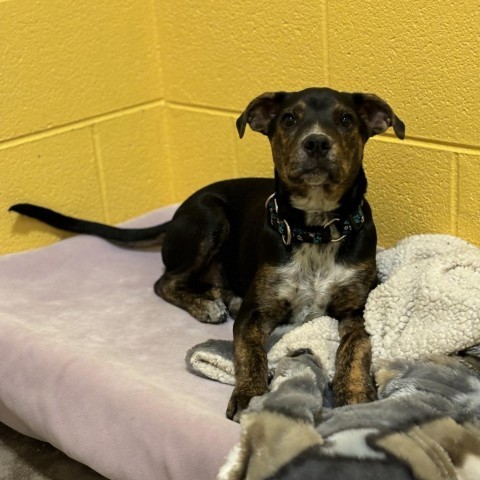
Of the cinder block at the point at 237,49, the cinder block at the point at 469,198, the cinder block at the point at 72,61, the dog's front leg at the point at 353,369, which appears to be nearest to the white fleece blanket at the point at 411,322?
the dog's front leg at the point at 353,369

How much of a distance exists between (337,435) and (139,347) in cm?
111

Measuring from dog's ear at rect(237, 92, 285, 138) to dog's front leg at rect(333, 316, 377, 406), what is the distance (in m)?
0.80

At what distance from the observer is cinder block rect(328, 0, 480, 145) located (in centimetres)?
287

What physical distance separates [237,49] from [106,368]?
1659 millimetres

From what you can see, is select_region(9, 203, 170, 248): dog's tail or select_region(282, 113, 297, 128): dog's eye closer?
select_region(282, 113, 297, 128): dog's eye

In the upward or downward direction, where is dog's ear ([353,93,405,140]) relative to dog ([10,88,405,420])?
upward

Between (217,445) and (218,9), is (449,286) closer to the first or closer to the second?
(217,445)

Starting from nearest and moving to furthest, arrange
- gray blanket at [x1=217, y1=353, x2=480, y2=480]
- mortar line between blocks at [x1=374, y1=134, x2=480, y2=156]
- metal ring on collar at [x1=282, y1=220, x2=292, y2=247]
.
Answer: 1. gray blanket at [x1=217, y1=353, x2=480, y2=480]
2. metal ring on collar at [x1=282, y1=220, x2=292, y2=247]
3. mortar line between blocks at [x1=374, y1=134, x2=480, y2=156]

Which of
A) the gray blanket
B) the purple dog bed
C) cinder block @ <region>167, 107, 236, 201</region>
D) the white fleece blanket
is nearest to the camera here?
the gray blanket

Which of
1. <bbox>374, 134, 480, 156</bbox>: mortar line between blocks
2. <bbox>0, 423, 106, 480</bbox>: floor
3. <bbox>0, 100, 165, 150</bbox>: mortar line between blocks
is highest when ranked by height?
<bbox>374, 134, 480, 156</bbox>: mortar line between blocks

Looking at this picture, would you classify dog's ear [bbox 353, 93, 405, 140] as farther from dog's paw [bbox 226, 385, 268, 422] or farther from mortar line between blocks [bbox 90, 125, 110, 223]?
mortar line between blocks [bbox 90, 125, 110, 223]

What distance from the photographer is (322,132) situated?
2.59 m

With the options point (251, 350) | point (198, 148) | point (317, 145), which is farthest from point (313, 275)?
point (198, 148)

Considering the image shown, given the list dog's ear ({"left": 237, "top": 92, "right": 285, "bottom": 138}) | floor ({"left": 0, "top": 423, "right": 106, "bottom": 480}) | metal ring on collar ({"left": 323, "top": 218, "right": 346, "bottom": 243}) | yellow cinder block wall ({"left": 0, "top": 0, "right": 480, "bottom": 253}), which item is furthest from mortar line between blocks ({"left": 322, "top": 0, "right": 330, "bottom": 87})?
floor ({"left": 0, "top": 423, "right": 106, "bottom": 480})
